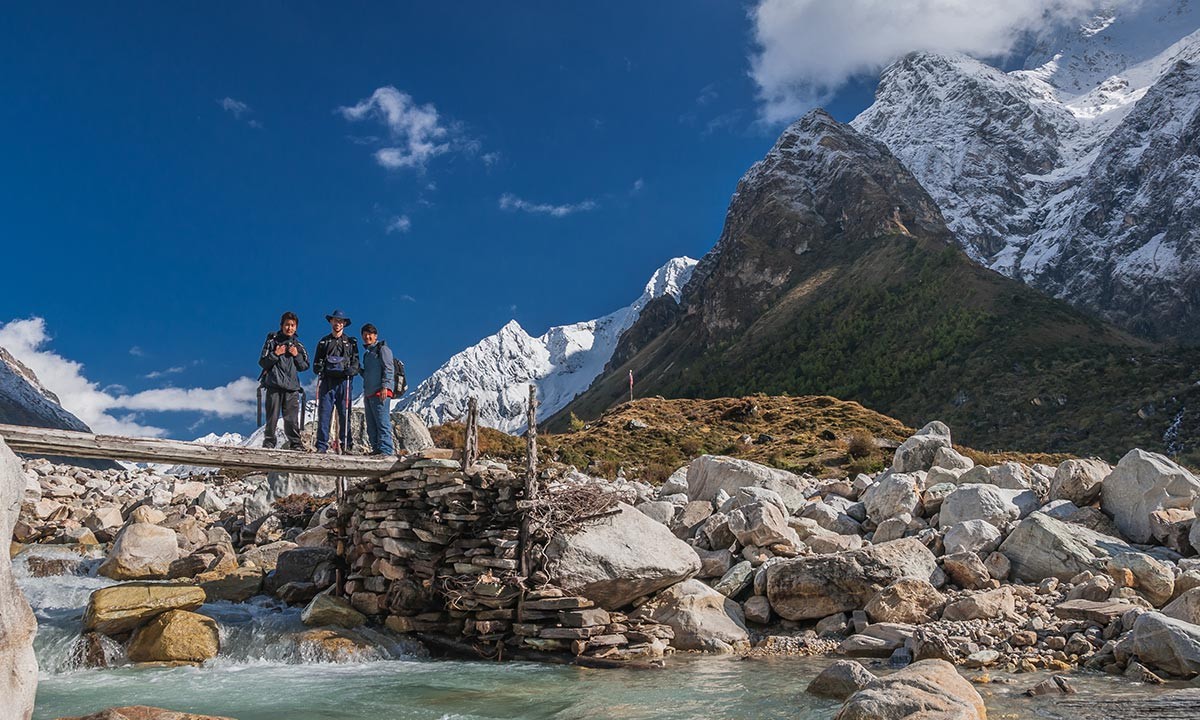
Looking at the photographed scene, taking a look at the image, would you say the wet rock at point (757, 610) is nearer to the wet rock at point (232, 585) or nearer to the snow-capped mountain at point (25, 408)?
the wet rock at point (232, 585)

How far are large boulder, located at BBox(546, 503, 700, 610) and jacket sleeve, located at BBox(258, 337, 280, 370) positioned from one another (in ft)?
18.7

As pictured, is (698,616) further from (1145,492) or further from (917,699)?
(1145,492)

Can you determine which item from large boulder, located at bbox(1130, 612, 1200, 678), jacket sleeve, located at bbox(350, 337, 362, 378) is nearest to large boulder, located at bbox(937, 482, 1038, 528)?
large boulder, located at bbox(1130, 612, 1200, 678)

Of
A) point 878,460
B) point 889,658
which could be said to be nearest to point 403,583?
point 889,658

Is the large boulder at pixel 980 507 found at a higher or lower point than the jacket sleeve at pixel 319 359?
lower

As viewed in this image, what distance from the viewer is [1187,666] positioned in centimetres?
909

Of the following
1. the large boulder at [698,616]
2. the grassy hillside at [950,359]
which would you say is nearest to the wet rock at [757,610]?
the large boulder at [698,616]

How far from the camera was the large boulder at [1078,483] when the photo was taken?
16406mm

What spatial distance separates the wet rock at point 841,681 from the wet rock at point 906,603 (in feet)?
11.8

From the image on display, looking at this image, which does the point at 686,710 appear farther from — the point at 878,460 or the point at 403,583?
the point at 878,460

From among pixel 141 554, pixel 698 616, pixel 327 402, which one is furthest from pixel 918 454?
pixel 141 554

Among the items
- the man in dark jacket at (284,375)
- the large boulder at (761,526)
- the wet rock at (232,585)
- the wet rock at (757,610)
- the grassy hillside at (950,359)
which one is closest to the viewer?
the wet rock at (757,610)

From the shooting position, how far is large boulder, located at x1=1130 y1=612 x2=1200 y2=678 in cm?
911

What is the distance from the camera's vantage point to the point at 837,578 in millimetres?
13398
